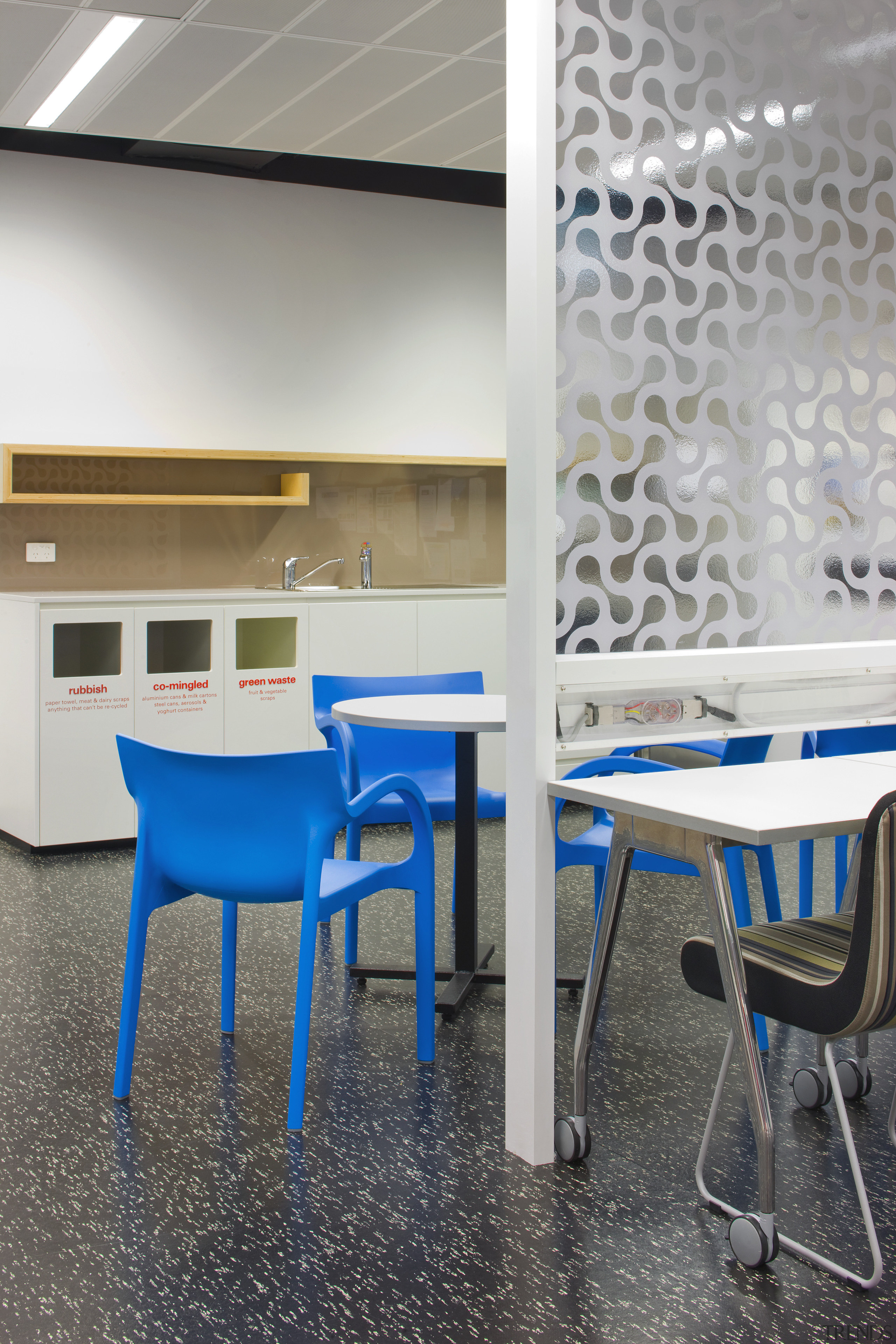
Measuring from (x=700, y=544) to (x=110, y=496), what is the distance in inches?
141

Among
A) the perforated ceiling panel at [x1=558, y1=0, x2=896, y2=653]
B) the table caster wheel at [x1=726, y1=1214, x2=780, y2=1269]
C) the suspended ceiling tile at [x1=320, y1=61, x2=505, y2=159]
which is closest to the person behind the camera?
the table caster wheel at [x1=726, y1=1214, x2=780, y2=1269]

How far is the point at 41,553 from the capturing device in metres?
5.76

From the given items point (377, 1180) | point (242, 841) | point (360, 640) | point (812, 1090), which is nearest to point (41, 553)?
point (360, 640)

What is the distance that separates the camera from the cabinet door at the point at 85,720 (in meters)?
5.13

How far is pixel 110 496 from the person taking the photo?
222 inches

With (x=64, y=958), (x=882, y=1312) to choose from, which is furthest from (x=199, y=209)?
(x=882, y=1312)

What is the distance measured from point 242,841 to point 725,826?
3.60 feet

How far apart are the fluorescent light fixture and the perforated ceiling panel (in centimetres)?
233

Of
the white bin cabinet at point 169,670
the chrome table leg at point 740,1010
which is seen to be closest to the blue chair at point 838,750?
the chrome table leg at point 740,1010

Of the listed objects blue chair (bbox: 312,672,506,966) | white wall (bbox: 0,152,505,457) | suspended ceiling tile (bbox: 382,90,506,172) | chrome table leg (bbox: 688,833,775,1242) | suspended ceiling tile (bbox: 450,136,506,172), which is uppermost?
suspended ceiling tile (bbox: 450,136,506,172)

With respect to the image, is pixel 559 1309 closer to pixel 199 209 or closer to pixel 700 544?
pixel 700 544

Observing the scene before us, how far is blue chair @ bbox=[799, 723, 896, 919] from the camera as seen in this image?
344 cm

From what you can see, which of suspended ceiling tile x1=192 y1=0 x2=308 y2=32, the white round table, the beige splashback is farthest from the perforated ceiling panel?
the beige splashback

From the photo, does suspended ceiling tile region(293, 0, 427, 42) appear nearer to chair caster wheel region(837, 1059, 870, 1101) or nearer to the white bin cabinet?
the white bin cabinet
